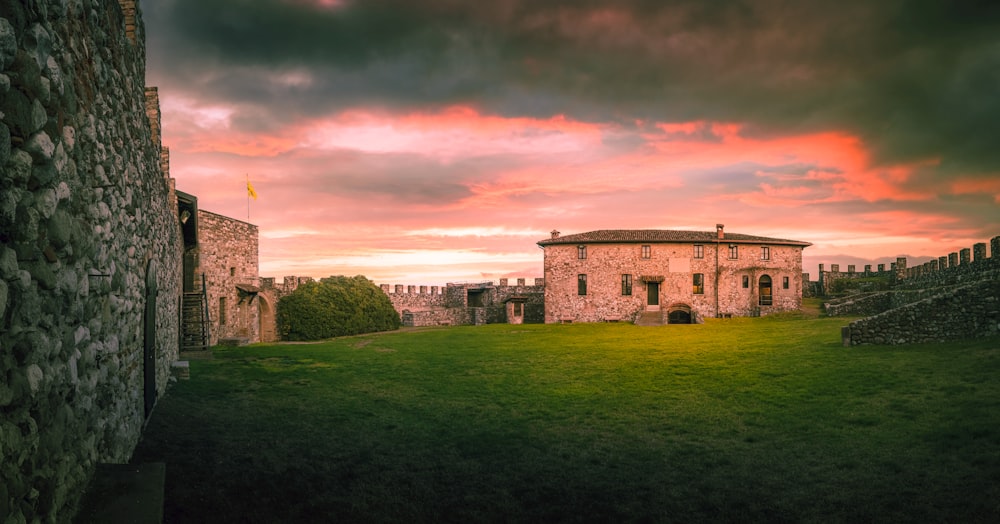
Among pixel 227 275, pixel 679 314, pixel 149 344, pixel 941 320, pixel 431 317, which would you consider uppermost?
pixel 227 275

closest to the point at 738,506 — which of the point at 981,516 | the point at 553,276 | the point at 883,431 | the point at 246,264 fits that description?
the point at 981,516

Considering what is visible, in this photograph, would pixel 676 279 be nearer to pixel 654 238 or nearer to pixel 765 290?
pixel 654 238

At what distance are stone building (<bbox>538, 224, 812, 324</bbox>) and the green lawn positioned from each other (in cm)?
2429

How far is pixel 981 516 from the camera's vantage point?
5.70m

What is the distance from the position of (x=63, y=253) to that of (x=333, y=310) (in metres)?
32.8

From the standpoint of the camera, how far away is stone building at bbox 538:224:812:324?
131 feet

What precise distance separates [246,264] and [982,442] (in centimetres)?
2953

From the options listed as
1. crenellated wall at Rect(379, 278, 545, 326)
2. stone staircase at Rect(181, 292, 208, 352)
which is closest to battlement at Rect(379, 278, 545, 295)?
crenellated wall at Rect(379, 278, 545, 326)

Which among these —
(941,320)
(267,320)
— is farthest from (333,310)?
(941,320)

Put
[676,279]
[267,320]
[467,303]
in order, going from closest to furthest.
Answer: [267,320], [676,279], [467,303]

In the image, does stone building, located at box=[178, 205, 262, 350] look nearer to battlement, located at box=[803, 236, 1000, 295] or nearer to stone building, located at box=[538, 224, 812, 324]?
stone building, located at box=[538, 224, 812, 324]

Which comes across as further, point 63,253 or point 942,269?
point 942,269

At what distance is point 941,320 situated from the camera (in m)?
15.5

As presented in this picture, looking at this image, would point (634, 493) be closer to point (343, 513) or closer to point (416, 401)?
point (343, 513)
